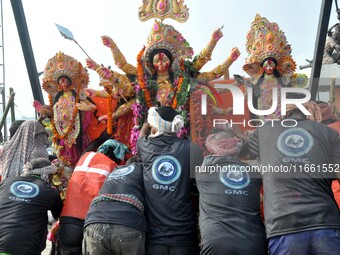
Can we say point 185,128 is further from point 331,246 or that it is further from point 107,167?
point 331,246

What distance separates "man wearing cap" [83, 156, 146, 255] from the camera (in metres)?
2.72

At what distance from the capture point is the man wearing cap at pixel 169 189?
2.86 m

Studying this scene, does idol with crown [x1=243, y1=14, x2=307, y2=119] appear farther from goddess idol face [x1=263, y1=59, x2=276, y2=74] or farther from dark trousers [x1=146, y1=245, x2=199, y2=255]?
dark trousers [x1=146, y1=245, x2=199, y2=255]

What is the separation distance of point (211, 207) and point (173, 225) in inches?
11.9

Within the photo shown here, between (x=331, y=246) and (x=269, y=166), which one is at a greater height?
(x=269, y=166)

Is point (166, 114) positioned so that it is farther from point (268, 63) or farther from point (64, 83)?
point (64, 83)

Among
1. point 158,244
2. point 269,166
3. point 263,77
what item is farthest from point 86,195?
point 263,77

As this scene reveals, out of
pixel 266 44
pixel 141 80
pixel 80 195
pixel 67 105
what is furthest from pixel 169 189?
pixel 67 105

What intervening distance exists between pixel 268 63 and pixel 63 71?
248cm

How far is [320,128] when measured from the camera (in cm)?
269

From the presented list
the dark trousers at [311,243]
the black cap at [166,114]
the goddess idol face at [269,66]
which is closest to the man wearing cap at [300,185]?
the dark trousers at [311,243]

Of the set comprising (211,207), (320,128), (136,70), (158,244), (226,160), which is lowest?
(158,244)

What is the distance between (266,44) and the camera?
491 cm

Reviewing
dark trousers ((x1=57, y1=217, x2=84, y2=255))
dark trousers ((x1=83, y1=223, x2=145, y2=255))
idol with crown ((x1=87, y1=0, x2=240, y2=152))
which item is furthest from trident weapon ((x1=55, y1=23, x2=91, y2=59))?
dark trousers ((x1=83, y1=223, x2=145, y2=255))
